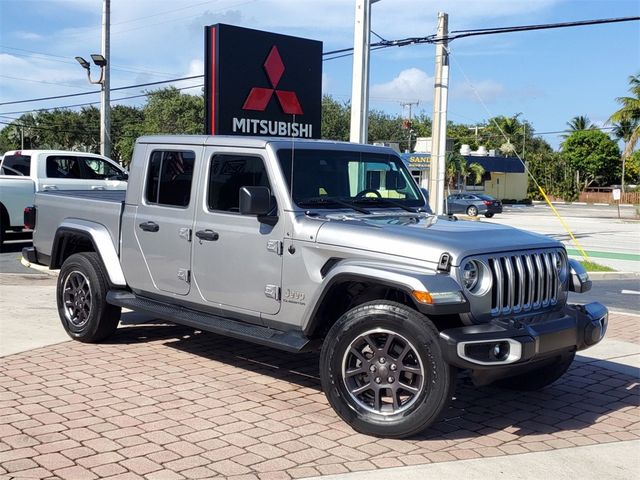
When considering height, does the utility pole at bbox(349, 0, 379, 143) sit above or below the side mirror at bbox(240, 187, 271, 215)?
above

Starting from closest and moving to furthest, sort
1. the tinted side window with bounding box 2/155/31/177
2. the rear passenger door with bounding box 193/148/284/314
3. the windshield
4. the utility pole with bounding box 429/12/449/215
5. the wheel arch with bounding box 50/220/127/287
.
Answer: the rear passenger door with bounding box 193/148/284/314 < the windshield < the wheel arch with bounding box 50/220/127/287 < the tinted side window with bounding box 2/155/31/177 < the utility pole with bounding box 429/12/449/215

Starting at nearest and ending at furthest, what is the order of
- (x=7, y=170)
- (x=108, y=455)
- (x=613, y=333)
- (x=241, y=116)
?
(x=108, y=455) < (x=613, y=333) < (x=241, y=116) < (x=7, y=170)

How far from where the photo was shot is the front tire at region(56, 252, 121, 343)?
6906 mm

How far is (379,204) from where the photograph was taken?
6.12m

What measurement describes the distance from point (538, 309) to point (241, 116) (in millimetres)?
9715

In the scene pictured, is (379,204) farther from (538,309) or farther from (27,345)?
(27,345)

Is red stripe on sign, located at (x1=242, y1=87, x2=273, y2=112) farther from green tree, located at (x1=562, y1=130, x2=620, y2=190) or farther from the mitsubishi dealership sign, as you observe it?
green tree, located at (x1=562, y1=130, x2=620, y2=190)

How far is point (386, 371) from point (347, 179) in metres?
1.88

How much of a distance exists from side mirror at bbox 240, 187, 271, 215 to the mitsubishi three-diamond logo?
29.2 ft

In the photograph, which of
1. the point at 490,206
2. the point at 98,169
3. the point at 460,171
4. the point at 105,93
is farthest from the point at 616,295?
the point at 460,171

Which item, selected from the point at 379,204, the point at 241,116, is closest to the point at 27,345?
the point at 379,204

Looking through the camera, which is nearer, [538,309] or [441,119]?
[538,309]

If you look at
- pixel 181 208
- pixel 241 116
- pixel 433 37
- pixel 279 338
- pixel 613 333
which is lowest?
pixel 613 333

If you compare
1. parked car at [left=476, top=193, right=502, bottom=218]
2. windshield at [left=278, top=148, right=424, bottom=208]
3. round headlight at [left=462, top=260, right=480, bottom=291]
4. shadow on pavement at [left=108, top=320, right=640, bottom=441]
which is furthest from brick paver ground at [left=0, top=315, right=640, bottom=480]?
parked car at [left=476, top=193, right=502, bottom=218]
